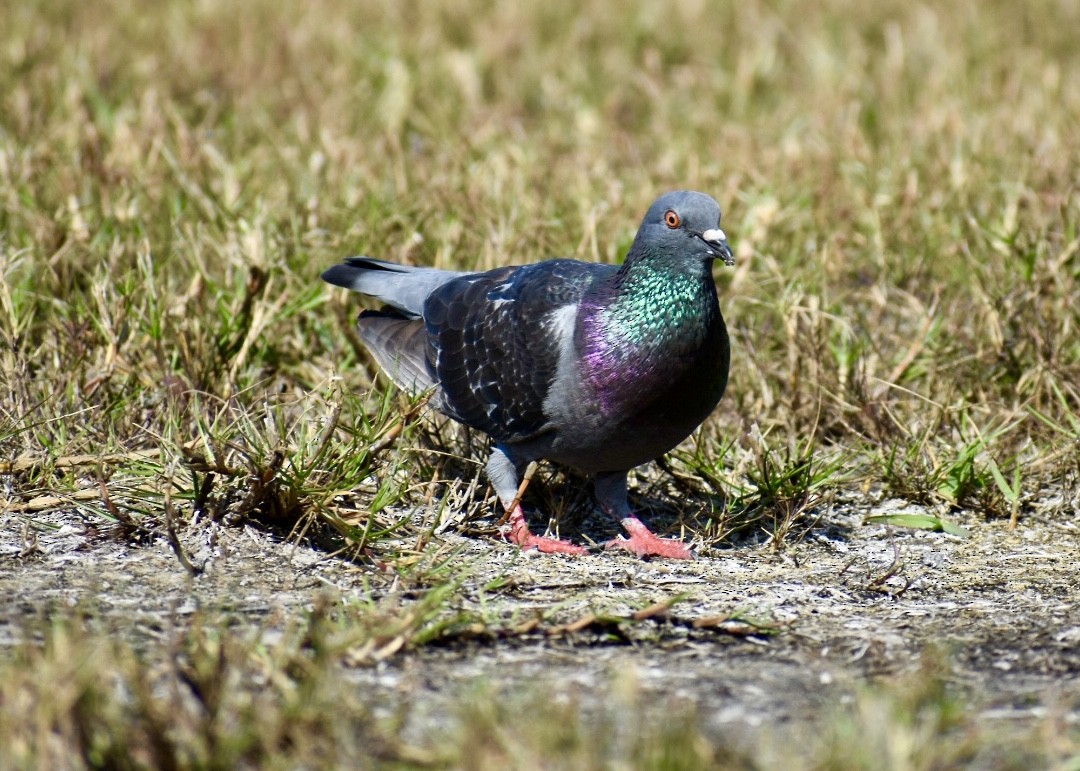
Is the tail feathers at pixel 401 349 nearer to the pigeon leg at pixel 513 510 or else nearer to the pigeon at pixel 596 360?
the pigeon at pixel 596 360

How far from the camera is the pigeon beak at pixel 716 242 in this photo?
372cm

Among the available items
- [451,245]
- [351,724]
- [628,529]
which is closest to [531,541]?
[628,529]

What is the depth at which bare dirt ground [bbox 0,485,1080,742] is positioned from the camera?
2777 millimetres

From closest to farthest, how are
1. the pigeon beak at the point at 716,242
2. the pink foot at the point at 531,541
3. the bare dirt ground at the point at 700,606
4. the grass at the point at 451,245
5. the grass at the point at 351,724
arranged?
the grass at the point at 351,724 < the bare dirt ground at the point at 700,606 < the grass at the point at 451,245 < the pigeon beak at the point at 716,242 < the pink foot at the point at 531,541

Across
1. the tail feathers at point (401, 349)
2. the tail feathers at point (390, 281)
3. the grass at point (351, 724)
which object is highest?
the tail feathers at point (390, 281)

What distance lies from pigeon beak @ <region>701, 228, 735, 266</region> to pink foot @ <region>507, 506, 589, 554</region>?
92cm

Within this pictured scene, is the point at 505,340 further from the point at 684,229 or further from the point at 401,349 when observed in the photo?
the point at 684,229

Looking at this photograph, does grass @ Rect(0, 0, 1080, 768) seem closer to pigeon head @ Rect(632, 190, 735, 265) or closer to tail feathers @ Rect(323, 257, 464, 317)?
tail feathers @ Rect(323, 257, 464, 317)

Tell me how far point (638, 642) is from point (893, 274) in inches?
111

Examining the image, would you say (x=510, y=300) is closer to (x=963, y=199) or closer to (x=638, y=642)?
(x=638, y=642)

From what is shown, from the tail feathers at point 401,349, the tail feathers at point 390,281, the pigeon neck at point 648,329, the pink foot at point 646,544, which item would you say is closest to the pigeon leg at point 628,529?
the pink foot at point 646,544

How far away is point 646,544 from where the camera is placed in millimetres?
3922

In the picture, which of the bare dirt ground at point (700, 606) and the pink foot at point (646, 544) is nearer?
the bare dirt ground at point (700, 606)

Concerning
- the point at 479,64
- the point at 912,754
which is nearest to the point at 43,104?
the point at 479,64
